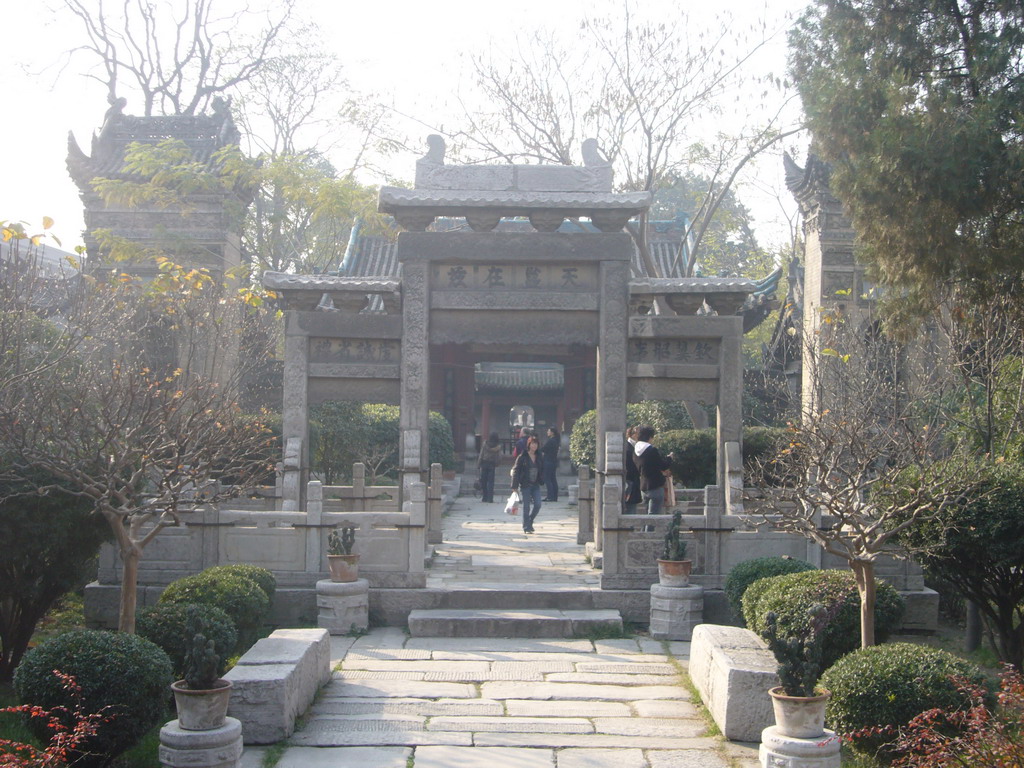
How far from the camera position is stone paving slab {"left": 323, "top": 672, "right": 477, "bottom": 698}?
25.0ft

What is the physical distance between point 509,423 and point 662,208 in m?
22.3

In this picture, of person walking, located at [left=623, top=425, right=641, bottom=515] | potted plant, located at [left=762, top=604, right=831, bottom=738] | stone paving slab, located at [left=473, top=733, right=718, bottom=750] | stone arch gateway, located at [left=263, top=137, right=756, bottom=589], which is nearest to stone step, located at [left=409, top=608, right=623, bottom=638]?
stone arch gateway, located at [left=263, top=137, right=756, bottom=589]

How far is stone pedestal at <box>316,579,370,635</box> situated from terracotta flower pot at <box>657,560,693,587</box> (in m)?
2.76

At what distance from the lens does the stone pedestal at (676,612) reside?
9.71 metres

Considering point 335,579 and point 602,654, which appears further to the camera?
point 335,579

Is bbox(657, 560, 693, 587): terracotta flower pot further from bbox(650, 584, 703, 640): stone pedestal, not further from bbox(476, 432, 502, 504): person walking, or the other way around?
bbox(476, 432, 502, 504): person walking

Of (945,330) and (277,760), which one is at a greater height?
(945,330)

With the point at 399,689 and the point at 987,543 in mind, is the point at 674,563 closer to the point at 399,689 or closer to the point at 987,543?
the point at 987,543

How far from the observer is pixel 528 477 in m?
15.5

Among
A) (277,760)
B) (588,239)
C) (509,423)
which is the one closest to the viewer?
(277,760)

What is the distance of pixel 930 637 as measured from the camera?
33.4ft

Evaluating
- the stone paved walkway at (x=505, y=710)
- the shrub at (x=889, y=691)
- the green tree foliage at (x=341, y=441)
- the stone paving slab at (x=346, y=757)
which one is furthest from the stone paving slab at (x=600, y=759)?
the green tree foliage at (x=341, y=441)

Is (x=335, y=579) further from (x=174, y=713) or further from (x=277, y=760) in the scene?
(x=277, y=760)

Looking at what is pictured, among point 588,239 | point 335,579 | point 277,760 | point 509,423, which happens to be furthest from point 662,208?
point 277,760
